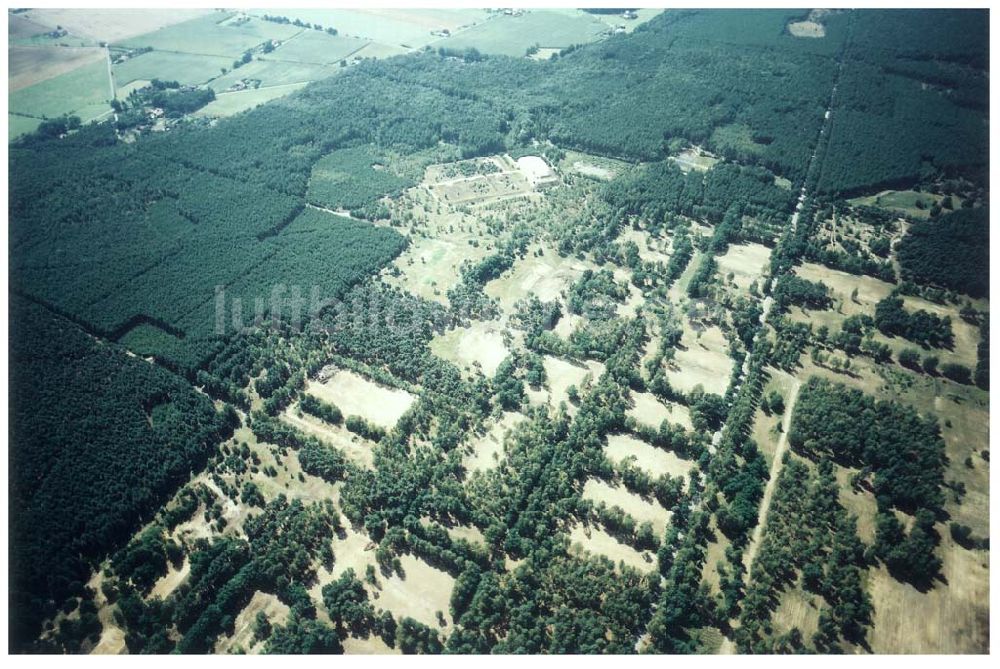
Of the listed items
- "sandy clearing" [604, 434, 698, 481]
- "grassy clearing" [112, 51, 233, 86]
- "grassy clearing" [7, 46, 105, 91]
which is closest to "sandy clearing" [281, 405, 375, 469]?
"sandy clearing" [604, 434, 698, 481]

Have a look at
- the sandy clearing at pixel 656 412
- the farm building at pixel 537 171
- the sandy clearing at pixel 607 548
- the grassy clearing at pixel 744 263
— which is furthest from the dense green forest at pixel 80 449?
the farm building at pixel 537 171

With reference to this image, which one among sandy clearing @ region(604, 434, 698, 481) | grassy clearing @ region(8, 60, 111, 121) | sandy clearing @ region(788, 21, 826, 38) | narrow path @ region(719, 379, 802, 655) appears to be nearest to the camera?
narrow path @ region(719, 379, 802, 655)

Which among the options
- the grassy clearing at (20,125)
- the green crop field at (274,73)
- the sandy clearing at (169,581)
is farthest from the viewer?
the green crop field at (274,73)

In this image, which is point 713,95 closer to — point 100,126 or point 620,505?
point 620,505

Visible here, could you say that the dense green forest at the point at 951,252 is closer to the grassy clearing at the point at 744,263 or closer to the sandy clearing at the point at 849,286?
the sandy clearing at the point at 849,286

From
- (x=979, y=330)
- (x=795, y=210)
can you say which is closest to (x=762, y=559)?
(x=979, y=330)

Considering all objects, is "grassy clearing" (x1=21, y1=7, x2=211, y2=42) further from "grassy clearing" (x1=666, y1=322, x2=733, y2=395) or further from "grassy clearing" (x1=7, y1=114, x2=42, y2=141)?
"grassy clearing" (x1=666, y1=322, x2=733, y2=395)
